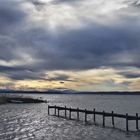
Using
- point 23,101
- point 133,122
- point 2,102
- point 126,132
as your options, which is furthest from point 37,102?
point 126,132

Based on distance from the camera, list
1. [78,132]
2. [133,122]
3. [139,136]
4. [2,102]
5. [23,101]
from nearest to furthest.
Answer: [139,136] → [78,132] → [133,122] → [2,102] → [23,101]

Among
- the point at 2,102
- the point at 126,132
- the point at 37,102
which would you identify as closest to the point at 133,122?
the point at 126,132

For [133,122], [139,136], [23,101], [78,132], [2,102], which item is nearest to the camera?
[139,136]

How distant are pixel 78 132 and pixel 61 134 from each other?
2.79 metres

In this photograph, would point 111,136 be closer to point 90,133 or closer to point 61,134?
point 90,133

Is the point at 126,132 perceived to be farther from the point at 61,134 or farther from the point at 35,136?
the point at 35,136

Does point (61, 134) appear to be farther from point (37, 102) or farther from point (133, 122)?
point (37, 102)

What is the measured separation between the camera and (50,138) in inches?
1390

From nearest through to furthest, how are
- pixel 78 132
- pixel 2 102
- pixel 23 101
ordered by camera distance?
pixel 78 132
pixel 2 102
pixel 23 101

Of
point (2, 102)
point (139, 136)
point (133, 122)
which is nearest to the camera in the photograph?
point (139, 136)

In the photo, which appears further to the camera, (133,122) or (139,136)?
(133,122)

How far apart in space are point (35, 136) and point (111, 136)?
888cm

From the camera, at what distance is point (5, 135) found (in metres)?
36.9

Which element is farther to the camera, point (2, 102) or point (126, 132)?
point (2, 102)
